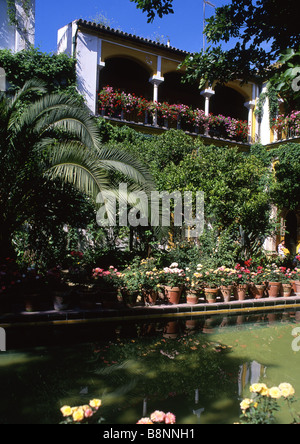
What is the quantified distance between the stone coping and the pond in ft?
0.63

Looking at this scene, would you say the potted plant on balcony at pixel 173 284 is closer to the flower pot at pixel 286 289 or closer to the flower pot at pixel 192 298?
the flower pot at pixel 192 298

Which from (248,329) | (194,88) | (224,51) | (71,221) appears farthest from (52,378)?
(194,88)

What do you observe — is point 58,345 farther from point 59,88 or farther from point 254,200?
point 59,88

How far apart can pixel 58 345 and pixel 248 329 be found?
11.3 ft

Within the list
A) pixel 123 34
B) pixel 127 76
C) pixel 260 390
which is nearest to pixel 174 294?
pixel 260 390

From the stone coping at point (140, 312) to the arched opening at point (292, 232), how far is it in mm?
7918

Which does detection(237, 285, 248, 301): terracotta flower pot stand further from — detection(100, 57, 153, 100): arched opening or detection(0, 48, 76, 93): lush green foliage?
detection(100, 57, 153, 100): arched opening

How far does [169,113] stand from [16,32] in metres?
5.73

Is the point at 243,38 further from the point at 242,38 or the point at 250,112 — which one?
the point at 250,112

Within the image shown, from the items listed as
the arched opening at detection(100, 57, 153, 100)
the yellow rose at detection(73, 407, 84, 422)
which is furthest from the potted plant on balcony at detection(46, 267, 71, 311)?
the arched opening at detection(100, 57, 153, 100)

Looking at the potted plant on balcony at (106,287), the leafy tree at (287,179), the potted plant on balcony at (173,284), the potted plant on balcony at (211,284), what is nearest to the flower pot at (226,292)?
the potted plant on balcony at (211,284)

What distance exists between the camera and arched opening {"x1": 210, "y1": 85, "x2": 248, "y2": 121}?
17.4 metres

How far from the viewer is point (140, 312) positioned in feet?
22.6

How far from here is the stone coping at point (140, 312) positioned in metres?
6.04
